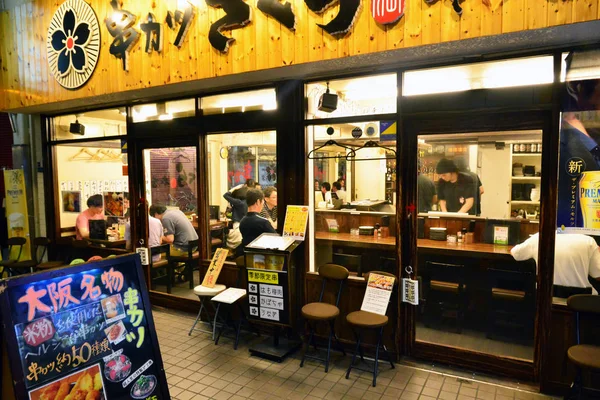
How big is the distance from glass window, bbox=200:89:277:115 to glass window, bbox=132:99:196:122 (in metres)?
0.26

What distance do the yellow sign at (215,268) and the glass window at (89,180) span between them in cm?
222

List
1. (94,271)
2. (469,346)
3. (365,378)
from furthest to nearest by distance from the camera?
(469,346) → (365,378) → (94,271)

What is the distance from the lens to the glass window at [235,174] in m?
5.46

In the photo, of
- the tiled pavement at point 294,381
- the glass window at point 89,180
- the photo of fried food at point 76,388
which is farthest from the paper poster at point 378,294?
the glass window at point 89,180

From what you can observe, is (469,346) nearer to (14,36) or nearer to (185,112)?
(185,112)

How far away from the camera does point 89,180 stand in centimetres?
715

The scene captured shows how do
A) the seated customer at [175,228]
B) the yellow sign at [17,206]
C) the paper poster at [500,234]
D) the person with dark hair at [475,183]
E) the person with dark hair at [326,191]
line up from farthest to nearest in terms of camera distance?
1. the yellow sign at [17,206]
2. the seated customer at [175,228]
3. the person with dark hair at [326,191]
4. the person with dark hair at [475,183]
5. the paper poster at [500,234]

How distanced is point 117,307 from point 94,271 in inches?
10.9

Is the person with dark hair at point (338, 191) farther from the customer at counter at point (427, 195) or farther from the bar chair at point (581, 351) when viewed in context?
the bar chair at point (581, 351)

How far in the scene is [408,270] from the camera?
430 cm

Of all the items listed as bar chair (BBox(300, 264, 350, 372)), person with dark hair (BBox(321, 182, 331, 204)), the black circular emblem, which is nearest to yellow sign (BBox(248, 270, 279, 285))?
bar chair (BBox(300, 264, 350, 372))

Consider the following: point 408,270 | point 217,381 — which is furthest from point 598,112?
point 217,381

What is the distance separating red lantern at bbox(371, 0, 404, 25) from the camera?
346 centimetres

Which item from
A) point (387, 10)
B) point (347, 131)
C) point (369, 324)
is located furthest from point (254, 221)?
point (387, 10)
